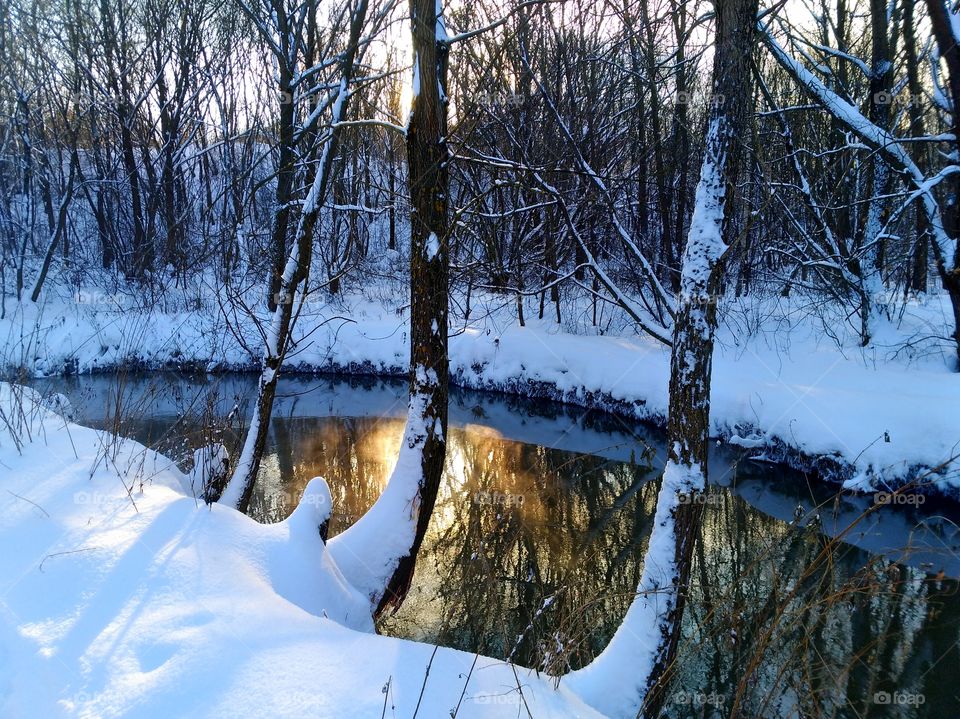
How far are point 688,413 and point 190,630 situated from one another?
2.85 meters

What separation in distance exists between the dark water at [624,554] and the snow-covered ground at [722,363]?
491mm

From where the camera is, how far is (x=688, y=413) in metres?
3.78

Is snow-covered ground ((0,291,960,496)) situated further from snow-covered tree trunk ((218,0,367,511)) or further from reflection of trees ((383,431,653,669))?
reflection of trees ((383,431,653,669))

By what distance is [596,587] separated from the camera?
5781 mm

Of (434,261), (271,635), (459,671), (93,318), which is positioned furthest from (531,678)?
(93,318)

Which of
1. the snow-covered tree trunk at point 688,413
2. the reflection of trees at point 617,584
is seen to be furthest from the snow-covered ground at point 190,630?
the snow-covered tree trunk at point 688,413

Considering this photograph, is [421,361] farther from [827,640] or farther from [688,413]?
[827,640]

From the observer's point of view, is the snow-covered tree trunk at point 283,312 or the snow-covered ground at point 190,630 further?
the snow-covered tree trunk at point 283,312

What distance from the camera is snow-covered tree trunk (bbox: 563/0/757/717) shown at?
3.55 meters

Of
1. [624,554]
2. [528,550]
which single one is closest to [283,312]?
[528,550]

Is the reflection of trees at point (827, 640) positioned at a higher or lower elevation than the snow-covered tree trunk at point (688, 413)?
lower

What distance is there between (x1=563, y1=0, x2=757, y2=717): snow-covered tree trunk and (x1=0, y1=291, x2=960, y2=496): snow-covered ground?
1680mm

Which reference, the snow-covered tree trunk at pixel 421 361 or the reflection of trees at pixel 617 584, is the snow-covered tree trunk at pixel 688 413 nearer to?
the reflection of trees at pixel 617 584

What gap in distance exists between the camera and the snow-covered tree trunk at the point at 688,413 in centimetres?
355
